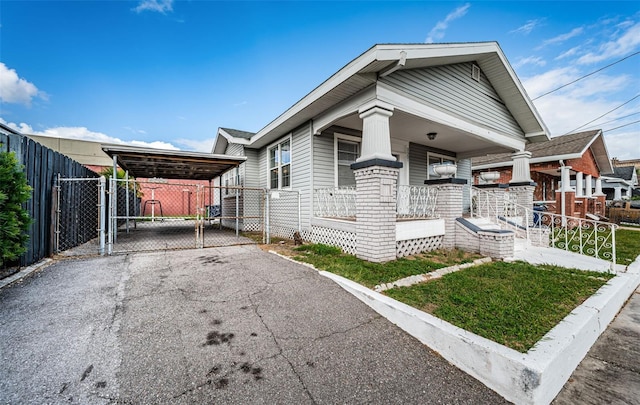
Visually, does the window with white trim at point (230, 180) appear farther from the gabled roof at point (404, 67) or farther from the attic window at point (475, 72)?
the attic window at point (475, 72)

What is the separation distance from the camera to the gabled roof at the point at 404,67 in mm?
4418

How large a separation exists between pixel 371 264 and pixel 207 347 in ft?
9.90

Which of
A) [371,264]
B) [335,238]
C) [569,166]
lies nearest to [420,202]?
[335,238]

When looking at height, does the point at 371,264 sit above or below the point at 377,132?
below

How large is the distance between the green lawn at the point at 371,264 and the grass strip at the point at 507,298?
43 centimetres

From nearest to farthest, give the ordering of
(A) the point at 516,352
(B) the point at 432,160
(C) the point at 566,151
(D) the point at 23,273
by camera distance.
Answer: (A) the point at 516,352
(D) the point at 23,273
(B) the point at 432,160
(C) the point at 566,151

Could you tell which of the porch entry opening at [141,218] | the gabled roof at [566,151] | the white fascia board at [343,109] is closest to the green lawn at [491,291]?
the porch entry opening at [141,218]

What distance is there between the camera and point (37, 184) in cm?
430

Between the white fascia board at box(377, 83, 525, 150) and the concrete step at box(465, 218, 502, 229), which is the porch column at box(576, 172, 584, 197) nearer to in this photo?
the white fascia board at box(377, 83, 525, 150)

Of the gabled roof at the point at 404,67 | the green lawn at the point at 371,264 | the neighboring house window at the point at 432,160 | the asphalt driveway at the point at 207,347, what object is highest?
the gabled roof at the point at 404,67

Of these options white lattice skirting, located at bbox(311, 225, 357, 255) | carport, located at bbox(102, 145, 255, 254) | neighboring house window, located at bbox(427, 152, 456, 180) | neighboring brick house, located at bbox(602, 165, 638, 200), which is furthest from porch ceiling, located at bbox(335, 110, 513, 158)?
neighboring brick house, located at bbox(602, 165, 638, 200)

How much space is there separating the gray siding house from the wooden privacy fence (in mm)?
4946

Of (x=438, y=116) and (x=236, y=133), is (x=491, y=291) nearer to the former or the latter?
(x=438, y=116)

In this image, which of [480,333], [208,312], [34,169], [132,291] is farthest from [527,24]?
[34,169]
